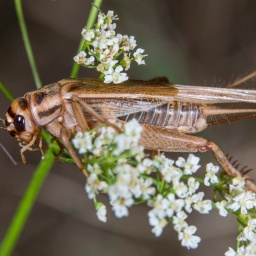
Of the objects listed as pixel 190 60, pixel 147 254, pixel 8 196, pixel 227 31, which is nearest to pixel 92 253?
pixel 147 254

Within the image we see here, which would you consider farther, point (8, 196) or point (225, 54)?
point (225, 54)

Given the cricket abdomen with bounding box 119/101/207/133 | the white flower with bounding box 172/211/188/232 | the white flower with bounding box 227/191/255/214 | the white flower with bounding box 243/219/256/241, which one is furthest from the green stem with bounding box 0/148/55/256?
the white flower with bounding box 243/219/256/241

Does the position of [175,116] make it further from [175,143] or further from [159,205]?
[159,205]

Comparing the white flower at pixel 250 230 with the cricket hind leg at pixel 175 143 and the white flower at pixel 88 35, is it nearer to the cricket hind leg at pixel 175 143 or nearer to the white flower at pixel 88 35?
the cricket hind leg at pixel 175 143

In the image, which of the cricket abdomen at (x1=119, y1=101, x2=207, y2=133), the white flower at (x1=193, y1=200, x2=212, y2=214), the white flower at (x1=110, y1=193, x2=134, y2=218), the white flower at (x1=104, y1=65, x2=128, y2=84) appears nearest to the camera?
the white flower at (x1=110, y1=193, x2=134, y2=218)

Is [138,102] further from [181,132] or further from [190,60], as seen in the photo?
[190,60]

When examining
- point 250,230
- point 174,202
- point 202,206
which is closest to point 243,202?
point 250,230

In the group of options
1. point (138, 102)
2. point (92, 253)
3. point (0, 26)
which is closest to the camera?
point (138, 102)

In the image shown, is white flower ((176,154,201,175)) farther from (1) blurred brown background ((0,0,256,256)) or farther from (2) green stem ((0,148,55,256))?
(1) blurred brown background ((0,0,256,256))
